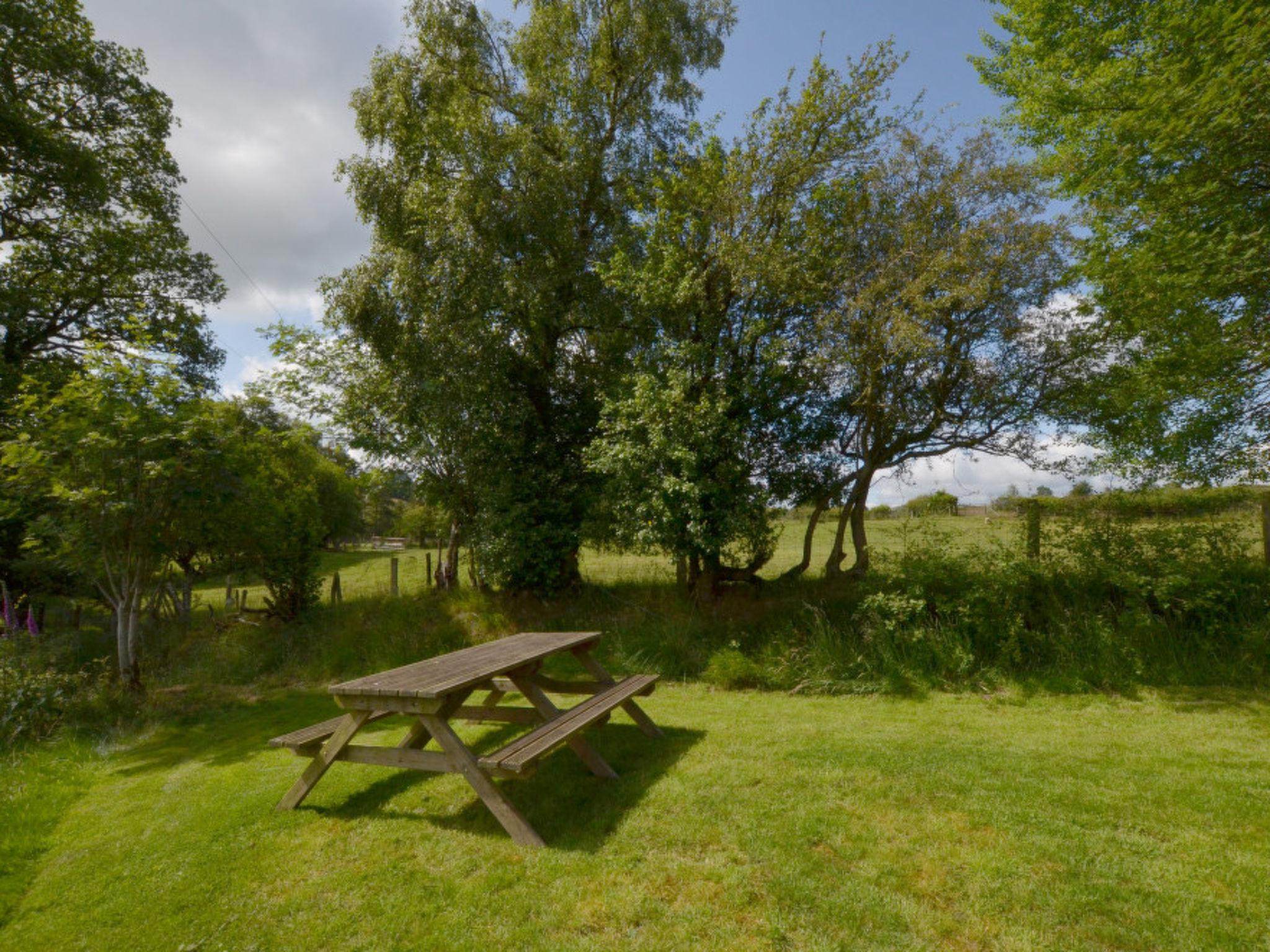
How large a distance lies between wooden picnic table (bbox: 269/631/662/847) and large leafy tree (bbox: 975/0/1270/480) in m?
7.87

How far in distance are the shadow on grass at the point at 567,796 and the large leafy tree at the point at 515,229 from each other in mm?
5473

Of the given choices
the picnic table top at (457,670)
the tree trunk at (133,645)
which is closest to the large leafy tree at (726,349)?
the picnic table top at (457,670)

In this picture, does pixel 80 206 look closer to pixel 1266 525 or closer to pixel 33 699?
pixel 33 699

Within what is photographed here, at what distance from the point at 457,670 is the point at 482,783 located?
0.91m

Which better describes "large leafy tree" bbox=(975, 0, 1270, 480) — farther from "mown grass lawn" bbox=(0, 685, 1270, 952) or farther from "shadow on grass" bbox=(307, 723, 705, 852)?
"shadow on grass" bbox=(307, 723, 705, 852)

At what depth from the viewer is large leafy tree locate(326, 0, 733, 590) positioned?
10.8 metres

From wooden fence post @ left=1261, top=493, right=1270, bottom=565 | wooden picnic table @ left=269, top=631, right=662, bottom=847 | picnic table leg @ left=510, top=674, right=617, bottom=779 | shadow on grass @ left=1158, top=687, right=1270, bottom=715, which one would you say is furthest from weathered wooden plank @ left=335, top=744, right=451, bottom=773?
wooden fence post @ left=1261, top=493, right=1270, bottom=565

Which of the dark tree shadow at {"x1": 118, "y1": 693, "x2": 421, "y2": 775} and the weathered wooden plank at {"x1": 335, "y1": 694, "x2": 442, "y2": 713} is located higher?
the weathered wooden plank at {"x1": 335, "y1": 694, "x2": 442, "y2": 713}

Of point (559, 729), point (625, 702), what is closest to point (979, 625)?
point (625, 702)

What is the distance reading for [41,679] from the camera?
7.31m

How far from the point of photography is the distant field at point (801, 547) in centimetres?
870

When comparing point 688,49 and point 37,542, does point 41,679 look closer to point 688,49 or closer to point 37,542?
point 37,542

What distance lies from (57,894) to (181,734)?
4.11 meters

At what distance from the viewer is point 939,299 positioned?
8.18m
